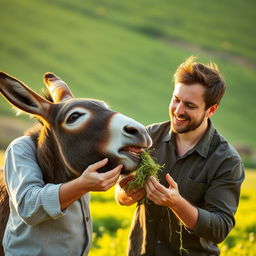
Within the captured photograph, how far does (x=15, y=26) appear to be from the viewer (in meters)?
29.3

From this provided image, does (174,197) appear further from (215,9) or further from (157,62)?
(215,9)

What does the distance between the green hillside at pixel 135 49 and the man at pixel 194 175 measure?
1413cm

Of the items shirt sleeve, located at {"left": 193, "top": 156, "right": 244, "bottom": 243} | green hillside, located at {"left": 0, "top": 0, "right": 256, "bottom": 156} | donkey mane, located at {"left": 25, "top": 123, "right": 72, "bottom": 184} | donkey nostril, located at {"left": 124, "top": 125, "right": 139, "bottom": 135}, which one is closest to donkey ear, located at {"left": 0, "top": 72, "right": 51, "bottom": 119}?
donkey mane, located at {"left": 25, "top": 123, "right": 72, "bottom": 184}

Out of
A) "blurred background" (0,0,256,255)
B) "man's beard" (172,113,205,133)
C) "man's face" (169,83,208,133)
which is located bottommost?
"blurred background" (0,0,256,255)

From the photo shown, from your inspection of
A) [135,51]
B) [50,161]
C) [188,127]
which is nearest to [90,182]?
[50,161]

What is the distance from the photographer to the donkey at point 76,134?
3.19m

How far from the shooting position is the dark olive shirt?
4.10m

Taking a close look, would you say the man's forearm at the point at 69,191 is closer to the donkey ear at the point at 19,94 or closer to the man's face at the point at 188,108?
the donkey ear at the point at 19,94

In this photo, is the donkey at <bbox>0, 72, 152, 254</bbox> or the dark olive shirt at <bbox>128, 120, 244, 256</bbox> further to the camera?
the dark olive shirt at <bbox>128, 120, 244, 256</bbox>

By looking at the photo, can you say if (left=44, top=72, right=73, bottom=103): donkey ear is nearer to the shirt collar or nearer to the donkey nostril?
the donkey nostril

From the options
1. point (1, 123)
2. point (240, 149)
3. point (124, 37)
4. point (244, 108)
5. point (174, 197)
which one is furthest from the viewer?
point (124, 37)

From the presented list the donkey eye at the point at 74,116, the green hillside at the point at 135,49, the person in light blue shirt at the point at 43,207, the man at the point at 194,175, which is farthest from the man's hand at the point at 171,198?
the green hillside at the point at 135,49

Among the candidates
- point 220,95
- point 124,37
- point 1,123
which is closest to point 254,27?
point 124,37

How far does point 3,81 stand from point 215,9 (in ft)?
Result: 124
